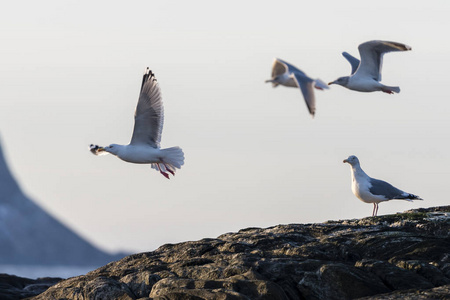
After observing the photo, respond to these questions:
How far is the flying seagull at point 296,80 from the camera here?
23422mm

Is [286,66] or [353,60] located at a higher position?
[353,60]

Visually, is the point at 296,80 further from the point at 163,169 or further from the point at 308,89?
the point at 163,169

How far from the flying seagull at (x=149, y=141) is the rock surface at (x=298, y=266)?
16.2 ft

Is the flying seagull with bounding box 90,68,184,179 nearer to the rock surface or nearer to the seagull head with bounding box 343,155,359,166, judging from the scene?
the seagull head with bounding box 343,155,359,166

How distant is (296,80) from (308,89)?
2.38 feet

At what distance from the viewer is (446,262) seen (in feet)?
52.0

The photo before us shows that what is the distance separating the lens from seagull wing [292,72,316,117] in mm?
23141

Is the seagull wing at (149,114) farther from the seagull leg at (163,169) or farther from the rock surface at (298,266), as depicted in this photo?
the rock surface at (298,266)

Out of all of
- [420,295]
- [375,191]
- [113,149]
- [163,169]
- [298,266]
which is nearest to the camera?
[420,295]

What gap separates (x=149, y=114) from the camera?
2347 centimetres

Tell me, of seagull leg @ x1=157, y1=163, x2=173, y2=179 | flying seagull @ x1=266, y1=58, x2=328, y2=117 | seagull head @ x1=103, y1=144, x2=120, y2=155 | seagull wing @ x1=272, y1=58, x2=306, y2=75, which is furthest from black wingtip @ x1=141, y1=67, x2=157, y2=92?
seagull wing @ x1=272, y1=58, x2=306, y2=75

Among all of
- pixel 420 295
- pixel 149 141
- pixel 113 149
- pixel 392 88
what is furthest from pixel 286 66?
pixel 420 295

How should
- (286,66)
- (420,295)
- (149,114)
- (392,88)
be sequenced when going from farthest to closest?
(392,88)
(286,66)
(149,114)
(420,295)

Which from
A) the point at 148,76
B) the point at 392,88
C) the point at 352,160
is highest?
the point at 392,88
